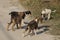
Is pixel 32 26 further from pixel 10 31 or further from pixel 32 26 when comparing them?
pixel 10 31

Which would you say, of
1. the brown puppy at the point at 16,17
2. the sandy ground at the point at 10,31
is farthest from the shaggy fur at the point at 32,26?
the brown puppy at the point at 16,17

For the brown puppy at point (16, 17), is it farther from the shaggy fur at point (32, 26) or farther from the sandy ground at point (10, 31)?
the shaggy fur at point (32, 26)

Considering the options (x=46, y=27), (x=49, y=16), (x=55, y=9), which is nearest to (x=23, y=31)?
(x=46, y=27)

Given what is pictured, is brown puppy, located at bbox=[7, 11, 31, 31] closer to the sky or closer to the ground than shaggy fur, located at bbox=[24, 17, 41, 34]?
closer to the sky

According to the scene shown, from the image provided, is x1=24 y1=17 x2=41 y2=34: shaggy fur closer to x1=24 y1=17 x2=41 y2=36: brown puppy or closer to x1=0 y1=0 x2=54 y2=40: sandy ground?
x1=24 y1=17 x2=41 y2=36: brown puppy

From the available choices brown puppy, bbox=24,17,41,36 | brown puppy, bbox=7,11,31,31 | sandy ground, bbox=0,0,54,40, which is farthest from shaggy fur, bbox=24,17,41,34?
brown puppy, bbox=7,11,31,31

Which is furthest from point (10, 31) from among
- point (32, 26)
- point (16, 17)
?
point (32, 26)

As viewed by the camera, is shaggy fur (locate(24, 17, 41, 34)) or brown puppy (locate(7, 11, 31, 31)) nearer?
shaggy fur (locate(24, 17, 41, 34))

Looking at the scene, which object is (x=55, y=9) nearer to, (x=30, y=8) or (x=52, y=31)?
(x=30, y=8)

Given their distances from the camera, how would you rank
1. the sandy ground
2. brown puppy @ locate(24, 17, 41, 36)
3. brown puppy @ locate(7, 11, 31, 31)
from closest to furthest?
1. the sandy ground
2. brown puppy @ locate(24, 17, 41, 36)
3. brown puppy @ locate(7, 11, 31, 31)

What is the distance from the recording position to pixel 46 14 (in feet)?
29.6

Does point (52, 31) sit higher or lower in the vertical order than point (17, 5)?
lower

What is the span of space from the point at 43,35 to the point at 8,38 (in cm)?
104

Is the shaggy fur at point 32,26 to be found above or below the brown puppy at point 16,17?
below
